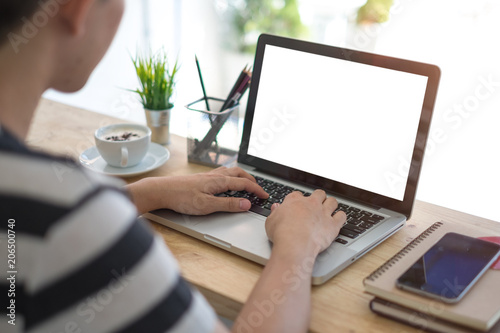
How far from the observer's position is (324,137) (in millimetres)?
1063

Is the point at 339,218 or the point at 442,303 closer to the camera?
the point at 442,303

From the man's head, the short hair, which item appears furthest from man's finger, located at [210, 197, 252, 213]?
the short hair

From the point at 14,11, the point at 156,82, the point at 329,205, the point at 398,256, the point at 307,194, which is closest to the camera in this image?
the point at 14,11

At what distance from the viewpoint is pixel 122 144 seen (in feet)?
3.82

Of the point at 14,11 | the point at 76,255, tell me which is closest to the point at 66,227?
the point at 76,255

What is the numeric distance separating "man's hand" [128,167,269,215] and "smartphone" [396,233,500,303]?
34cm

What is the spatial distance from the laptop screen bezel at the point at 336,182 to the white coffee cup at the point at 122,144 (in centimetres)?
24

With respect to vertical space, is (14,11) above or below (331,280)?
above

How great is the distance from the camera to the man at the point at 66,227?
465 millimetres

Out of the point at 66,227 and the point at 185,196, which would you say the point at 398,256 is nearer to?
Answer: the point at 185,196

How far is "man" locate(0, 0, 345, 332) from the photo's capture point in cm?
47

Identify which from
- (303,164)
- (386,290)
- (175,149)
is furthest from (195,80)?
(386,290)

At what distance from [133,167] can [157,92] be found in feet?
0.73

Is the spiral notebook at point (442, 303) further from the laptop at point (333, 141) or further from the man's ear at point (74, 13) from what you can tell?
the man's ear at point (74, 13)
